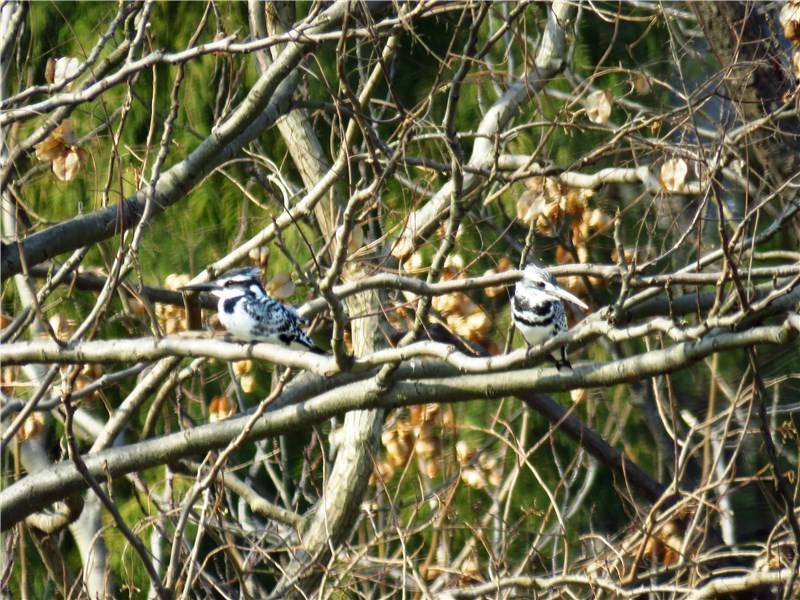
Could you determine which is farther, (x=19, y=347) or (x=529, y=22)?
(x=529, y=22)

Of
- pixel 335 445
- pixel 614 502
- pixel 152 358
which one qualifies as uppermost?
pixel 152 358

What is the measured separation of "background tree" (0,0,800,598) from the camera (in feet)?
9.51

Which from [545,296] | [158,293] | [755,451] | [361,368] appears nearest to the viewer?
[361,368]

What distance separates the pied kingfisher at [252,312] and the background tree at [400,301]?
0.29 ft

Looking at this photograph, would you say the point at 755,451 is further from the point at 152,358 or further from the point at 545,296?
the point at 152,358

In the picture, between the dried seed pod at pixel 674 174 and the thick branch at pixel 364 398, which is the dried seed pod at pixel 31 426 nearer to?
the thick branch at pixel 364 398

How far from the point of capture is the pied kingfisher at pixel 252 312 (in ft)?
12.2

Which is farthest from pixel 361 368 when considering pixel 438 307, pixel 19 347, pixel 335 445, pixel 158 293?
pixel 335 445

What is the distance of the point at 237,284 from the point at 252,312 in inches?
6.3

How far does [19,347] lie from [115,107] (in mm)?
2420

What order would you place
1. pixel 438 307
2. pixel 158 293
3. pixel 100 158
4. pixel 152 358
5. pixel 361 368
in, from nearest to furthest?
pixel 361 368 → pixel 152 358 → pixel 158 293 → pixel 438 307 → pixel 100 158

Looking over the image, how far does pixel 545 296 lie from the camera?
3604mm

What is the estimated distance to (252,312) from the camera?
12.4ft

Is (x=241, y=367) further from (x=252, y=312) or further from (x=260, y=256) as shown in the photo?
(x=252, y=312)
